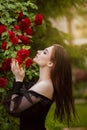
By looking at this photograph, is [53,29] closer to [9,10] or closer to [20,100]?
[9,10]

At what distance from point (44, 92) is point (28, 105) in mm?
177

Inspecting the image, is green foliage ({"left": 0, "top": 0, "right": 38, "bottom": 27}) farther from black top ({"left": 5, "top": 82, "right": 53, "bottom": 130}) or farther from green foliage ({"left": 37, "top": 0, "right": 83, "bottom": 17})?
green foliage ({"left": 37, "top": 0, "right": 83, "bottom": 17})

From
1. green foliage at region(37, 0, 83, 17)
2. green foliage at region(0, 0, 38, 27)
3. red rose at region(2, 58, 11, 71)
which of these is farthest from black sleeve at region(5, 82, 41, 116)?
green foliage at region(37, 0, 83, 17)

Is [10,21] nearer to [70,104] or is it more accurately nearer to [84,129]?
[70,104]

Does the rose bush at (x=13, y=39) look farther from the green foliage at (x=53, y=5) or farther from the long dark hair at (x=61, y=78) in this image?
the green foliage at (x=53, y=5)

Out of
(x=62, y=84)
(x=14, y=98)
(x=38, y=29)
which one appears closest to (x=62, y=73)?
(x=62, y=84)

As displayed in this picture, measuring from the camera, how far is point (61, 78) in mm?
4066

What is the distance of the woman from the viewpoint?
3.94 meters

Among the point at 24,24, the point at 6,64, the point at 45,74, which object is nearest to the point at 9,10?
the point at 24,24

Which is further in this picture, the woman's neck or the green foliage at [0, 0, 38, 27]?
the green foliage at [0, 0, 38, 27]

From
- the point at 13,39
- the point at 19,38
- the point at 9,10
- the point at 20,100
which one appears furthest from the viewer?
the point at 9,10

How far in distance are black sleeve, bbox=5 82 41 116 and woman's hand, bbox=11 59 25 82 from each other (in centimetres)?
6

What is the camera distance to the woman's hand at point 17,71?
13.1 ft

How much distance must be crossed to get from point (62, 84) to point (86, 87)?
15841 mm
